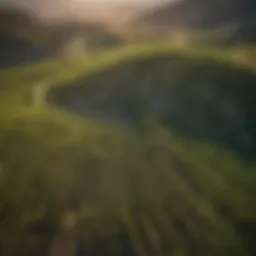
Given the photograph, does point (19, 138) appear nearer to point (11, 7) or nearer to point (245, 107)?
point (11, 7)

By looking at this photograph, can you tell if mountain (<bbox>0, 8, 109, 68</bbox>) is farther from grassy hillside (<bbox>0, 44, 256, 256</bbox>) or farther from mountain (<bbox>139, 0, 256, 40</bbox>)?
mountain (<bbox>139, 0, 256, 40</bbox>)

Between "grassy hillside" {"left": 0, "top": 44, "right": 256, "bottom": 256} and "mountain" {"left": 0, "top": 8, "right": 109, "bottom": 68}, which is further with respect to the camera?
"mountain" {"left": 0, "top": 8, "right": 109, "bottom": 68}

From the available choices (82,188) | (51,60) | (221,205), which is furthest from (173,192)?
(51,60)

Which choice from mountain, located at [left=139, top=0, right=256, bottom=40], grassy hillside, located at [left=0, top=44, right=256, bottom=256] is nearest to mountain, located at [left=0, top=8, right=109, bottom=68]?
grassy hillside, located at [left=0, top=44, right=256, bottom=256]

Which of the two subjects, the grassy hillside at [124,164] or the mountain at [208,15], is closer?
the grassy hillside at [124,164]

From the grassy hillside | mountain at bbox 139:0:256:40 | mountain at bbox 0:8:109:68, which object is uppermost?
mountain at bbox 0:8:109:68

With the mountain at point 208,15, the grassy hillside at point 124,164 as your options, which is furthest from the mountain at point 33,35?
the mountain at point 208,15

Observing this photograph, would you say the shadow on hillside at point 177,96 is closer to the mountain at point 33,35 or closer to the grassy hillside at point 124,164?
the grassy hillside at point 124,164
